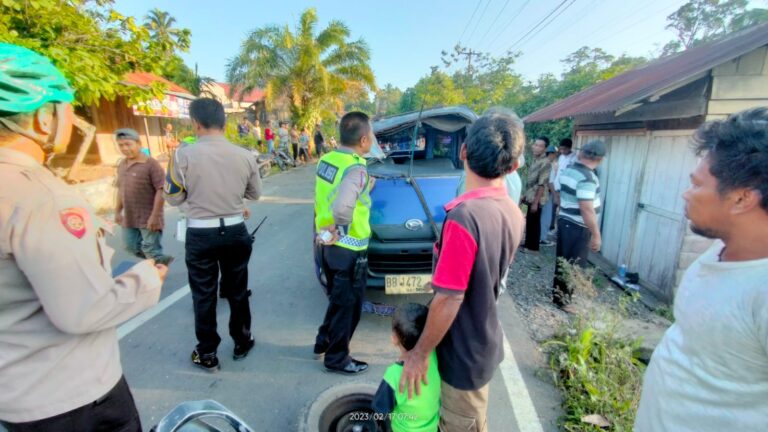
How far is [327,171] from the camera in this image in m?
2.59

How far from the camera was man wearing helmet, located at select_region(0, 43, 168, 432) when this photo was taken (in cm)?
98

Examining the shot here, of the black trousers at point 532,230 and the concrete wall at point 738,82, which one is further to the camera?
the black trousers at point 532,230

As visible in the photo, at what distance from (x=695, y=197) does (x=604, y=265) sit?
5070 mm

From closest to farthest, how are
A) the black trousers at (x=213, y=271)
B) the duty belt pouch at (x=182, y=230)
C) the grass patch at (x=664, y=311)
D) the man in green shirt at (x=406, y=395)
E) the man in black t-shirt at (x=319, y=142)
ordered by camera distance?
1. the man in green shirt at (x=406, y=395)
2. the black trousers at (x=213, y=271)
3. the duty belt pouch at (x=182, y=230)
4. the grass patch at (x=664, y=311)
5. the man in black t-shirt at (x=319, y=142)

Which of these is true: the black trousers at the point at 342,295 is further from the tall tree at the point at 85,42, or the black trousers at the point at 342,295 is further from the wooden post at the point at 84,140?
the wooden post at the point at 84,140

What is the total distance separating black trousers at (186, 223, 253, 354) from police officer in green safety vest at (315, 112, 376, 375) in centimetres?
64

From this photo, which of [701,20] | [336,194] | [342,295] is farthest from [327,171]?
[701,20]

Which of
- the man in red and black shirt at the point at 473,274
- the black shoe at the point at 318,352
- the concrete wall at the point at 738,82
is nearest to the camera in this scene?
the man in red and black shirt at the point at 473,274

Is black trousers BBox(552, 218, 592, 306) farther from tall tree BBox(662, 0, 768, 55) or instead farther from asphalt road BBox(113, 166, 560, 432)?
tall tree BBox(662, 0, 768, 55)

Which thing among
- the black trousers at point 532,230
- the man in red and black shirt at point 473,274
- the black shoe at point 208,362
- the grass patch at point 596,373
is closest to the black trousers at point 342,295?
the black shoe at point 208,362

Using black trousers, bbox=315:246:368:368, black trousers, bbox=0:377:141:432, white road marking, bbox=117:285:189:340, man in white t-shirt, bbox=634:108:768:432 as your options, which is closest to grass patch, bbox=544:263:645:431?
man in white t-shirt, bbox=634:108:768:432

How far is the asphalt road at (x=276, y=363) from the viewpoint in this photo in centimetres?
247

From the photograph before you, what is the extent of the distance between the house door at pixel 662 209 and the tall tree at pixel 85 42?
23.5 feet

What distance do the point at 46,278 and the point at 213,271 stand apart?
5.65 ft
